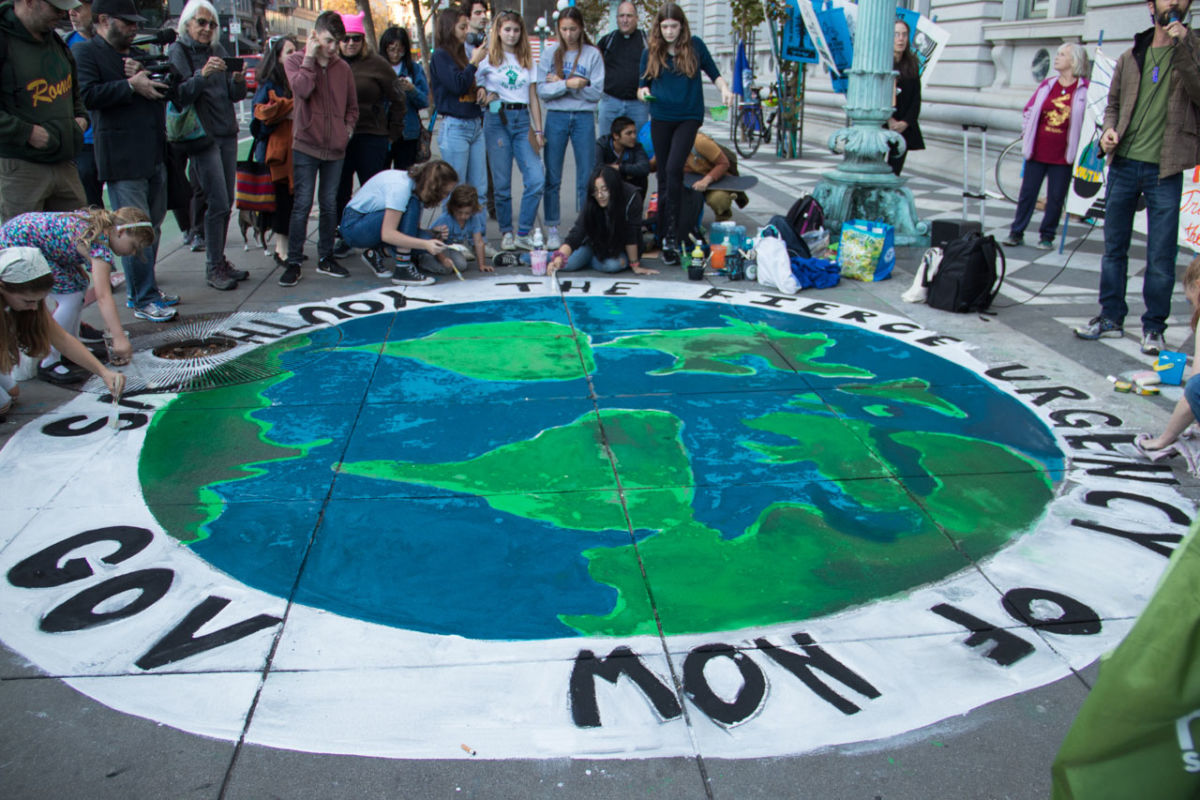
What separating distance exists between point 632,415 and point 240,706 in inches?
106

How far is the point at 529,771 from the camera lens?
2559 mm

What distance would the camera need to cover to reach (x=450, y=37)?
8305mm

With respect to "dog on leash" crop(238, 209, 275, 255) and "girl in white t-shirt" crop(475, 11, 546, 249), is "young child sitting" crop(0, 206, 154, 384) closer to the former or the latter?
"dog on leash" crop(238, 209, 275, 255)

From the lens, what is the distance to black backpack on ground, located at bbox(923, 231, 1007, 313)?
6.91 meters

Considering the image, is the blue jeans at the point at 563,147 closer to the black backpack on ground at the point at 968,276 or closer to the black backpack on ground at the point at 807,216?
the black backpack on ground at the point at 807,216

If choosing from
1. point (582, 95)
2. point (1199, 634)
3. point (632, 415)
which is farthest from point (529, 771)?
point (582, 95)

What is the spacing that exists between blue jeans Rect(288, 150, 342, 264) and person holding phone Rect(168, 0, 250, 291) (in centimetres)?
50

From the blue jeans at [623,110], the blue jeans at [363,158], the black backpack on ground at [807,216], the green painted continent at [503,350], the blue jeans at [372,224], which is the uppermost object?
the blue jeans at [623,110]

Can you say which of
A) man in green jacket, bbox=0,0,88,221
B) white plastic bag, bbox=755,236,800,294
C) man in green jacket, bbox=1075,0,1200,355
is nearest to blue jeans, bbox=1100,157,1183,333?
man in green jacket, bbox=1075,0,1200,355

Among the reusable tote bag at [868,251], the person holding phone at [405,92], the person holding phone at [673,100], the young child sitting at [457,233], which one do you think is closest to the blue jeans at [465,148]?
the young child sitting at [457,233]

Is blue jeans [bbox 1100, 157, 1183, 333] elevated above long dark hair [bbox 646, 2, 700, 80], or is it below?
below

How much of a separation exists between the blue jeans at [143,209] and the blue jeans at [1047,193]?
7537mm

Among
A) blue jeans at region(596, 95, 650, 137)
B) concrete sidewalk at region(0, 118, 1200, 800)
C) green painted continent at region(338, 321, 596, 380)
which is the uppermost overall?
blue jeans at region(596, 95, 650, 137)

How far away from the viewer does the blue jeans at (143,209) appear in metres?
6.39
